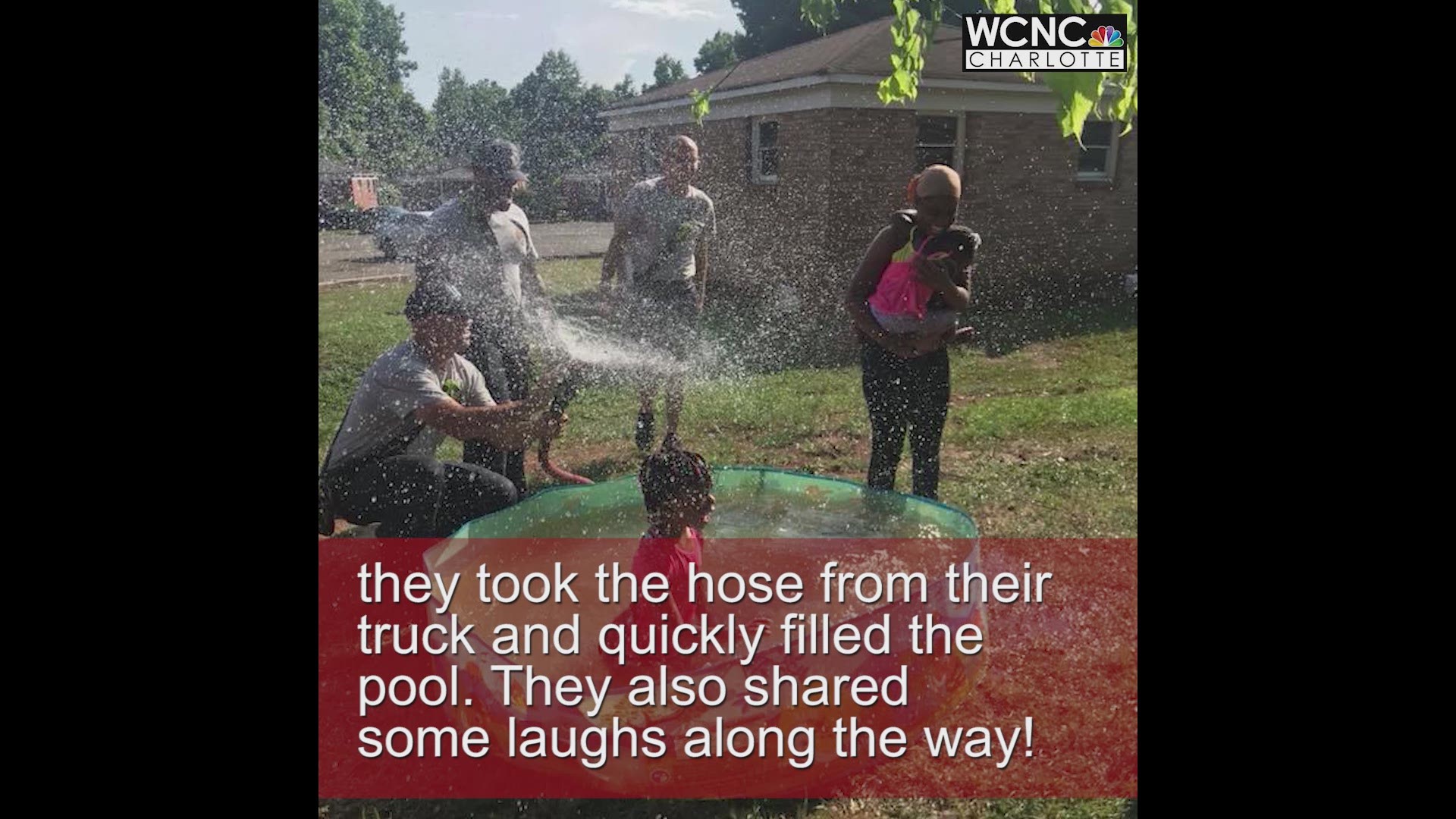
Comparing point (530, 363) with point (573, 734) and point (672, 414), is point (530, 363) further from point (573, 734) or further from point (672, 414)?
point (573, 734)

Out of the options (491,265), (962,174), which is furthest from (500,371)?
(962,174)

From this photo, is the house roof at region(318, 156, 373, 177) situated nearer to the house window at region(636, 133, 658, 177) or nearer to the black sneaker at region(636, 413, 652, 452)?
the house window at region(636, 133, 658, 177)

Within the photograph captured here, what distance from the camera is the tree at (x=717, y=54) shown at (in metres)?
12.0

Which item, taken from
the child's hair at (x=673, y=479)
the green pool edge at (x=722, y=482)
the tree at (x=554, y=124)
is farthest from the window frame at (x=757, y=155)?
the child's hair at (x=673, y=479)

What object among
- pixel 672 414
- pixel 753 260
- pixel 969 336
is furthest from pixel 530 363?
pixel 753 260

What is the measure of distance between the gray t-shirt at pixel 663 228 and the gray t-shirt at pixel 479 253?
746mm

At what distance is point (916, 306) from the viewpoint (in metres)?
4.07

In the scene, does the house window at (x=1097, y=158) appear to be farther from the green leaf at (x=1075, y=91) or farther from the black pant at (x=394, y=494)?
the black pant at (x=394, y=494)

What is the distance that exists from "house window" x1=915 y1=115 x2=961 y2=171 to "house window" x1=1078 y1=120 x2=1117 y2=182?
124 cm

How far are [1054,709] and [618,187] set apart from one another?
37.0ft

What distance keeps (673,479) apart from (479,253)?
1.99m

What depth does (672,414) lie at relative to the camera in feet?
19.7

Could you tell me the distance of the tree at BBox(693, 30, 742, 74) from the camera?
12.0 m

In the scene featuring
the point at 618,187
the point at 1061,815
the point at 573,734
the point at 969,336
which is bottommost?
the point at 1061,815
